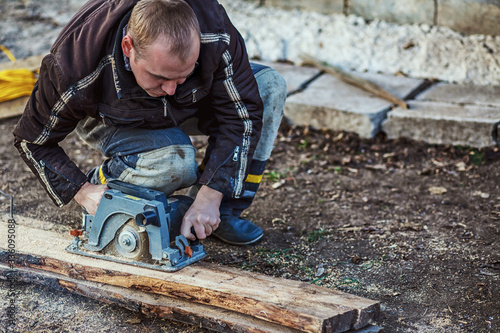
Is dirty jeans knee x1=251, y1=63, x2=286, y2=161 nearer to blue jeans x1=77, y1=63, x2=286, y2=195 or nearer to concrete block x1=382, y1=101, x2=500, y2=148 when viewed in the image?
blue jeans x1=77, y1=63, x2=286, y2=195

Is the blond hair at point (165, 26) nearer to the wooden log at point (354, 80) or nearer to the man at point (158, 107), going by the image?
the man at point (158, 107)

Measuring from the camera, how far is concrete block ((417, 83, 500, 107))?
454 cm

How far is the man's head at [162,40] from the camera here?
2.28 metres

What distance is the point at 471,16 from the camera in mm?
5043

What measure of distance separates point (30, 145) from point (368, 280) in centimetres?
173

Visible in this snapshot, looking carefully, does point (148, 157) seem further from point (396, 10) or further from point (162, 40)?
point (396, 10)

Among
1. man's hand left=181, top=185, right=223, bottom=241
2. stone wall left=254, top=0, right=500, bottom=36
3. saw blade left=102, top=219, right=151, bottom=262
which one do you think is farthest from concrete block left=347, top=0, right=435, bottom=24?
saw blade left=102, top=219, right=151, bottom=262

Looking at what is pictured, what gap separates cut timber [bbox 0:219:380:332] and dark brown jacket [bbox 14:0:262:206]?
0.31 metres

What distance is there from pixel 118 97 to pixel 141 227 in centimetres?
60

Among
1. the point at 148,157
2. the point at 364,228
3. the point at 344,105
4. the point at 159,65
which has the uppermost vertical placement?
the point at 159,65

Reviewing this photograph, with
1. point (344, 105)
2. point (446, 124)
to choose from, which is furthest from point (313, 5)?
point (446, 124)

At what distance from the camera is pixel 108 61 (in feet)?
8.23

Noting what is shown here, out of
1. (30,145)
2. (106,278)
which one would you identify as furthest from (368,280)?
(30,145)

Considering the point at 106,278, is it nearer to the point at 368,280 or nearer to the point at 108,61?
the point at 108,61
